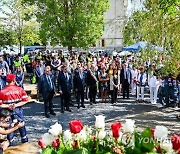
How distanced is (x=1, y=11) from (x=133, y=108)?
2321cm

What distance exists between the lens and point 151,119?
12844 mm

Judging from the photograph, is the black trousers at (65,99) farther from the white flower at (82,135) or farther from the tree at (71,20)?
the tree at (71,20)

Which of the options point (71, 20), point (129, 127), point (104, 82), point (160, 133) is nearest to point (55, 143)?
point (129, 127)

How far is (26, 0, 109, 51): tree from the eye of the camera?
25.0 metres

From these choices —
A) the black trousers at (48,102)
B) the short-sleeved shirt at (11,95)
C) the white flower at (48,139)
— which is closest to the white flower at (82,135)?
the white flower at (48,139)

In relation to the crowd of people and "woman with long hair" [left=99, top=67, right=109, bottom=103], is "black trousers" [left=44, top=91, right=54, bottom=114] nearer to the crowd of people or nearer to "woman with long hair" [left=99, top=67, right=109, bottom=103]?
the crowd of people

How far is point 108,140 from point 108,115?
9.79 meters

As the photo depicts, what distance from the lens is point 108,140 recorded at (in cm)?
369

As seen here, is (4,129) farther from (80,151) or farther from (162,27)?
(162,27)

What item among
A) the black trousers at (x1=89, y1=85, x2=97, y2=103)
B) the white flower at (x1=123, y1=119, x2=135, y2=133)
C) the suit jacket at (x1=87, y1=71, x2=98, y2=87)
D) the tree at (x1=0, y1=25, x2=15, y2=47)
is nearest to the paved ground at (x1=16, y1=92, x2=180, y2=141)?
the black trousers at (x1=89, y1=85, x2=97, y2=103)

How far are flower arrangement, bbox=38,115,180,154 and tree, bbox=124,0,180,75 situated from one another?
18.4 ft

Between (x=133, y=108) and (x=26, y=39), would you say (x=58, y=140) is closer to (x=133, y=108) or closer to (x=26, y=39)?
(x=133, y=108)

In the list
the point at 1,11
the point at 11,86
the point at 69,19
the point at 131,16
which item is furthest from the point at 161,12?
the point at 1,11

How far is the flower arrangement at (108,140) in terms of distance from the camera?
3328 mm
